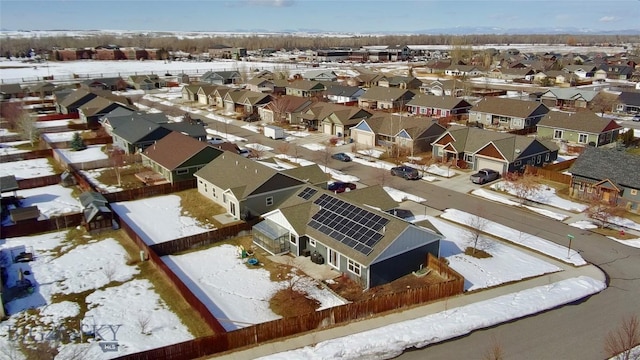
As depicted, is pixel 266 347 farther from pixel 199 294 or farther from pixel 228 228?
pixel 228 228

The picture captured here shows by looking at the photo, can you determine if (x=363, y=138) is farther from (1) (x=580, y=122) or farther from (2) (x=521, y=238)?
(2) (x=521, y=238)

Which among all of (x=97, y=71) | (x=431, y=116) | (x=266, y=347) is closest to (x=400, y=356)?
(x=266, y=347)

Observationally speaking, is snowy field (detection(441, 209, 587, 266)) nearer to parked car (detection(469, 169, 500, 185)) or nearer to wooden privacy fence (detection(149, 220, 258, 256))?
parked car (detection(469, 169, 500, 185))

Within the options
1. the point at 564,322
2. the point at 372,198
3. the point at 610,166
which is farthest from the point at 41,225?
the point at 610,166

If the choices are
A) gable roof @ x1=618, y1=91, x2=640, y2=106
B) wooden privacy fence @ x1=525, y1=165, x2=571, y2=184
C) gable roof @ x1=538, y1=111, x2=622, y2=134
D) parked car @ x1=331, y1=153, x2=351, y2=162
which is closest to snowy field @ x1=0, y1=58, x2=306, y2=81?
parked car @ x1=331, y1=153, x2=351, y2=162

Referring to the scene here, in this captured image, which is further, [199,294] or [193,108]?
[193,108]

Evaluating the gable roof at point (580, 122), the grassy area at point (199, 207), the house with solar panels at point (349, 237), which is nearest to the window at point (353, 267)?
the house with solar panels at point (349, 237)
